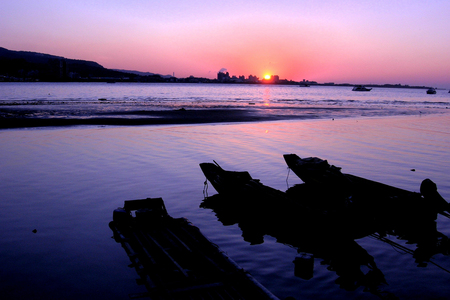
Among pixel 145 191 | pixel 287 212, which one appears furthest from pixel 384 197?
pixel 145 191

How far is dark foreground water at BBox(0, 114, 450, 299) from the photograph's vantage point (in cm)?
682

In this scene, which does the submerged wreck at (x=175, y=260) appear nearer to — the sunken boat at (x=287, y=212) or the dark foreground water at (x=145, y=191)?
the dark foreground water at (x=145, y=191)

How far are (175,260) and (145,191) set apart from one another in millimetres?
5538

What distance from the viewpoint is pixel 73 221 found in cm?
964

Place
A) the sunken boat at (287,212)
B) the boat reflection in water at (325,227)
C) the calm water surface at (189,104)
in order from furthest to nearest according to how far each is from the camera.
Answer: the calm water surface at (189,104), the sunken boat at (287,212), the boat reflection in water at (325,227)

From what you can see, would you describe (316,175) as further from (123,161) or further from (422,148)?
(422,148)

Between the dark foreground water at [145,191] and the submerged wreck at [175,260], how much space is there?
419mm

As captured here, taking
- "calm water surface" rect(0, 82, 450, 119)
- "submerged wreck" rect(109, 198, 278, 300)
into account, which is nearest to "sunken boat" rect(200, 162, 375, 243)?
"submerged wreck" rect(109, 198, 278, 300)

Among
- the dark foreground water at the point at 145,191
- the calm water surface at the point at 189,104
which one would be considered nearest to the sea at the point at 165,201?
the dark foreground water at the point at 145,191

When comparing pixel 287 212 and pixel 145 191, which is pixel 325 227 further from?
pixel 145 191

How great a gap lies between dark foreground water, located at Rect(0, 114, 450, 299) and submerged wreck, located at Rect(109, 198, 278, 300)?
42 centimetres

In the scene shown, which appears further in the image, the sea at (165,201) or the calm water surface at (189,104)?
the calm water surface at (189,104)

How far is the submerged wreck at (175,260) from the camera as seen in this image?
19.4ft

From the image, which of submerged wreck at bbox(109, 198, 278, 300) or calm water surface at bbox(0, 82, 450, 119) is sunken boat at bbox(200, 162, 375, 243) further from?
calm water surface at bbox(0, 82, 450, 119)
